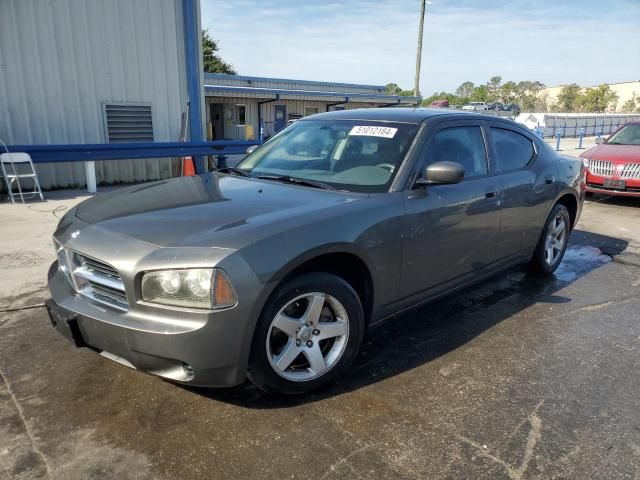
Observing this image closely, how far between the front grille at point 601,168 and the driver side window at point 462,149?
6246mm

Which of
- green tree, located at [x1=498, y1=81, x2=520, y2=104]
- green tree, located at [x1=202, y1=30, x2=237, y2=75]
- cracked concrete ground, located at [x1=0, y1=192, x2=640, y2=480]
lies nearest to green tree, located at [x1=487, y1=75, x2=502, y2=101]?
green tree, located at [x1=498, y1=81, x2=520, y2=104]

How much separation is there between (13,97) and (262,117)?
742 inches

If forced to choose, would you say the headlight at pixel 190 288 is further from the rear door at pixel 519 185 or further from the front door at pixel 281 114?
the front door at pixel 281 114

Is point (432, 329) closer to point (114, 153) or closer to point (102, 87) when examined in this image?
point (114, 153)

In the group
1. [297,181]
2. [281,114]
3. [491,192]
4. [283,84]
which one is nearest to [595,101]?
[283,84]

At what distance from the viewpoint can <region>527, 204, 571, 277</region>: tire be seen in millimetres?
5078

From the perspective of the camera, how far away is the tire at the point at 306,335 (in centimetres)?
269

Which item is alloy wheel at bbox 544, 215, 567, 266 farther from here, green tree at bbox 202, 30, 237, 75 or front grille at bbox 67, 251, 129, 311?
green tree at bbox 202, 30, 237, 75

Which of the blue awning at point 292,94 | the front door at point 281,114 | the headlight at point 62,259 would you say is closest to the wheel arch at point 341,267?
the headlight at point 62,259

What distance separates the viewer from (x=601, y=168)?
9281 millimetres

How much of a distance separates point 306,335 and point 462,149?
2.01 m

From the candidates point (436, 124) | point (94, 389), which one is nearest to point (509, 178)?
point (436, 124)

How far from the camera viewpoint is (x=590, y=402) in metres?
3.04

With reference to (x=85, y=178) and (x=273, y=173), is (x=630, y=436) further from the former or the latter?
(x=85, y=178)
